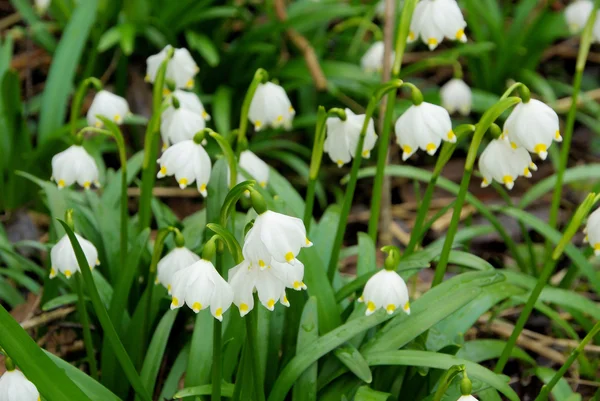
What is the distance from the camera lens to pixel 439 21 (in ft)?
8.20

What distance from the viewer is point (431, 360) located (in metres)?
2.28

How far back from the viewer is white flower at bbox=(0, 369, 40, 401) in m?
1.96

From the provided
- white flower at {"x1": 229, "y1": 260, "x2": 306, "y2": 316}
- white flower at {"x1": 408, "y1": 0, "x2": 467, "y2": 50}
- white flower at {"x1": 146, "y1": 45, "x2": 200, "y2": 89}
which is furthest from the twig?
white flower at {"x1": 229, "y1": 260, "x2": 306, "y2": 316}

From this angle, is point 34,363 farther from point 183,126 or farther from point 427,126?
point 427,126

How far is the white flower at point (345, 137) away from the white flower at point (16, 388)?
1.09m

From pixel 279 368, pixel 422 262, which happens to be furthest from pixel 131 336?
pixel 422 262

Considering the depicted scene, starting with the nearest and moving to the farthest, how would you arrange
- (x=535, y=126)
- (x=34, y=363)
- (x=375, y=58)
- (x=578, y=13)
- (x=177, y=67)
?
1. (x=34, y=363)
2. (x=535, y=126)
3. (x=177, y=67)
4. (x=375, y=58)
5. (x=578, y=13)

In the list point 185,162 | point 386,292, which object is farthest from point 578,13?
point 185,162

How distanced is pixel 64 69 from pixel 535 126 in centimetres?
282

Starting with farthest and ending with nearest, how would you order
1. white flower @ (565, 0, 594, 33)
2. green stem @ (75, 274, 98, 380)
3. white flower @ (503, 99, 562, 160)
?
white flower @ (565, 0, 594, 33) < green stem @ (75, 274, 98, 380) < white flower @ (503, 99, 562, 160)

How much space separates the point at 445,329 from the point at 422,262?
0.25 meters

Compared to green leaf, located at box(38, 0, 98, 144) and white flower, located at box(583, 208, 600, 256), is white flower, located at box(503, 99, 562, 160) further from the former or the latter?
green leaf, located at box(38, 0, 98, 144)

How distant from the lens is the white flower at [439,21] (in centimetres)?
250

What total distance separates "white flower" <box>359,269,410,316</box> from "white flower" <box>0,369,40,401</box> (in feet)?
2.90
